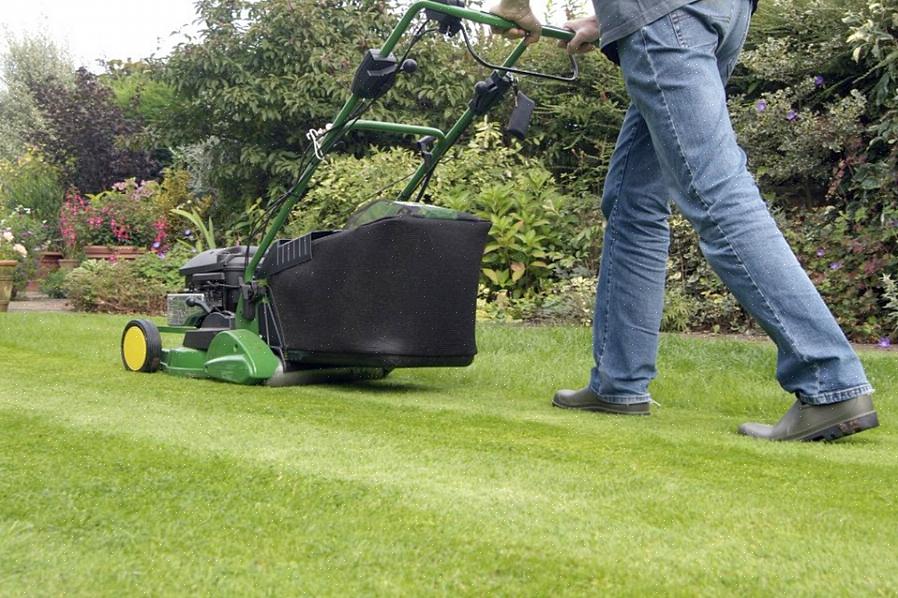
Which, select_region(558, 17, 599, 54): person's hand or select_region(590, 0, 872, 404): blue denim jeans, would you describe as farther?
select_region(558, 17, 599, 54): person's hand

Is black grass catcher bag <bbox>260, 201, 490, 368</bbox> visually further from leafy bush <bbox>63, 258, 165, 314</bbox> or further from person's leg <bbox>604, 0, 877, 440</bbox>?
leafy bush <bbox>63, 258, 165, 314</bbox>

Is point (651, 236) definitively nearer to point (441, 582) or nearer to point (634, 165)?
point (634, 165)

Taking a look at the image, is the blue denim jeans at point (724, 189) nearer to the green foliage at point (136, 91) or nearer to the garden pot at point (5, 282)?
the garden pot at point (5, 282)

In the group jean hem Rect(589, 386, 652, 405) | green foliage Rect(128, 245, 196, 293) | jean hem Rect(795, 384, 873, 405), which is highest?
green foliage Rect(128, 245, 196, 293)

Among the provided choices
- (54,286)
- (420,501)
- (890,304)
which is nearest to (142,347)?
(420,501)

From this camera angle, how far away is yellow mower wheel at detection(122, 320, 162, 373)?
3.86 meters

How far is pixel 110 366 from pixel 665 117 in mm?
2515

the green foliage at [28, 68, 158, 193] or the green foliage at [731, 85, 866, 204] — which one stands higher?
the green foliage at [28, 68, 158, 193]

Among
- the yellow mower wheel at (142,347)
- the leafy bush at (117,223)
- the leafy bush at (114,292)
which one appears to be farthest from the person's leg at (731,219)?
the leafy bush at (117,223)

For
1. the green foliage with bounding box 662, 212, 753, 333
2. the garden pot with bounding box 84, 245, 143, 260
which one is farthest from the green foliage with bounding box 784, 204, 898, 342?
the garden pot with bounding box 84, 245, 143, 260

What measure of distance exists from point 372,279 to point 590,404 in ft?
2.50

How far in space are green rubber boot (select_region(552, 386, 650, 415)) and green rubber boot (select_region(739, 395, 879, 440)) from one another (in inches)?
21.5

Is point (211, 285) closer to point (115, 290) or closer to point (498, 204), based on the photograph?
point (498, 204)

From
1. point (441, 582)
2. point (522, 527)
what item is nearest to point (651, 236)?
point (522, 527)
